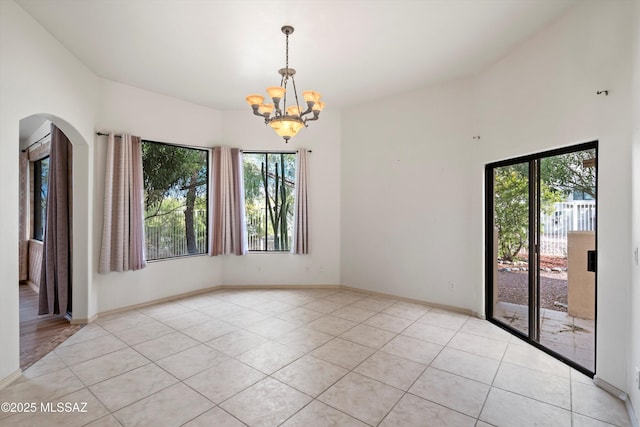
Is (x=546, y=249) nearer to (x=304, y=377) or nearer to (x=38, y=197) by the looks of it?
(x=304, y=377)

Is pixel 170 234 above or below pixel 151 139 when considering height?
below

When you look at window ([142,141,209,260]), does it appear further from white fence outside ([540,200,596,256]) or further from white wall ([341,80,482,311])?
white fence outside ([540,200,596,256])

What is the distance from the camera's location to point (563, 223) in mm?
3051

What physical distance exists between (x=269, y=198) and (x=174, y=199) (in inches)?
63.1

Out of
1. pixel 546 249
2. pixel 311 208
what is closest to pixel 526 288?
pixel 546 249

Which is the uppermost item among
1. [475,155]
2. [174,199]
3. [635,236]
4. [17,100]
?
[17,100]

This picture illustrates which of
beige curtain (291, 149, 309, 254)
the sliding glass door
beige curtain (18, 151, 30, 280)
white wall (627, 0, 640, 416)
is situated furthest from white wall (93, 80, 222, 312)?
white wall (627, 0, 640, 416)

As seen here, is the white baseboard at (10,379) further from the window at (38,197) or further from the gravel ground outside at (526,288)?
the gravel ground outside at (526,288)

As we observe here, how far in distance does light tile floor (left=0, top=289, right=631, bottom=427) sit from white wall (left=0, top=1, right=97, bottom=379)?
622 mm

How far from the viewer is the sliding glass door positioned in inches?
112

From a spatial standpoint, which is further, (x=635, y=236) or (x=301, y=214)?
(x=301, y=214)

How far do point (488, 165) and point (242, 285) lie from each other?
14.4ft

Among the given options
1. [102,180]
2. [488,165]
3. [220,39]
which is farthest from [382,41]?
[102,180]

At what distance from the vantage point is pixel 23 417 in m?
2.20
